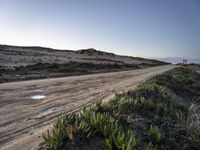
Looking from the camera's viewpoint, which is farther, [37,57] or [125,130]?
[37,57]

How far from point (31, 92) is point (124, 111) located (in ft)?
27.5

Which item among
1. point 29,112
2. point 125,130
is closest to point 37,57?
point 29,112

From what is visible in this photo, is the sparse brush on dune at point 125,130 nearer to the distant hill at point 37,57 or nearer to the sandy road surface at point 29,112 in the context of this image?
the sandy road surface at point 29,112

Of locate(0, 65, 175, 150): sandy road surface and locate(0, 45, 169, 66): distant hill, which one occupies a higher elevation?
locate(0, 45, 169, 66): distant hill

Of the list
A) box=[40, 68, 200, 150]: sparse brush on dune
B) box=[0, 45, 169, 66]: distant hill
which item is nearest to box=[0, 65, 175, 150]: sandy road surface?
box=[40, 68, 200, 150]: sparse brush on dune

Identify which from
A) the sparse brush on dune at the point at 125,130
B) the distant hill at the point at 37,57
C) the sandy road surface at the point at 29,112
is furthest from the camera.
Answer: the distant hill at the point at 37,57

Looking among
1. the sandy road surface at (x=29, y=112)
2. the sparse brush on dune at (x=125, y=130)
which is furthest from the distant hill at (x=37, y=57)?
the sparse brush on dune at (x=125, y=130)

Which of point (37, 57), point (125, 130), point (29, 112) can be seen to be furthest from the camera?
point (37, 57)

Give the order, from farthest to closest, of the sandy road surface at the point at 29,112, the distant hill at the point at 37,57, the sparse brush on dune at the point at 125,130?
1. the distant hill at the point at 37,57
2. the sandy road surface at the point at 29,112
3. the sparse brush on dune at the point at 125,130

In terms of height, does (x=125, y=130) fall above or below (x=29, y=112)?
above

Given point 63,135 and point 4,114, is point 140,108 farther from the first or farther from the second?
point 4,114

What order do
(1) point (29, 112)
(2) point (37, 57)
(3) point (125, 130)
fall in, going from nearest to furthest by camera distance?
(3) point (125, 130) → (1) point (29, 112) → (2) point (37, 57)

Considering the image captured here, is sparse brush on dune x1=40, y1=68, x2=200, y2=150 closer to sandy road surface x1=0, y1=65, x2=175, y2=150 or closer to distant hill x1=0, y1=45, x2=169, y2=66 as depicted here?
sandy road surface x1=0, y1=65, x2=175, y2=150

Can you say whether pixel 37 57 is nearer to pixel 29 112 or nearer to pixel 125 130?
pixel 29 112
